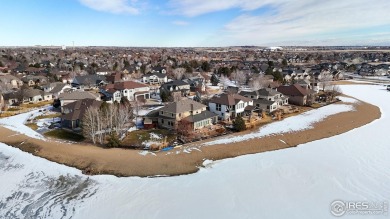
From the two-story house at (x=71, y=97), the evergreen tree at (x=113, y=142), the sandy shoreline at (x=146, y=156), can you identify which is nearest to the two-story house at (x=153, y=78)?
the two-story house at (x=71, y=97)

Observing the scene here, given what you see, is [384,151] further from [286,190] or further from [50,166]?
[50,166]

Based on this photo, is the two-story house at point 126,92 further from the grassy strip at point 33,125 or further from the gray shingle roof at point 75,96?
the grassy strip at point 33,125

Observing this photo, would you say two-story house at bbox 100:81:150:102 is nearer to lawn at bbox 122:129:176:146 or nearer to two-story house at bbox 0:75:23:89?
lawn at bbox 122:129:176:146

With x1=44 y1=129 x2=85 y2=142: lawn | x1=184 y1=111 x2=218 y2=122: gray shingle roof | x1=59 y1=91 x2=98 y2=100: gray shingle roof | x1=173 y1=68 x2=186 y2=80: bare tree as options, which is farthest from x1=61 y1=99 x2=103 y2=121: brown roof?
x1=173 y1=68 x2=186 y2=80: bare tree

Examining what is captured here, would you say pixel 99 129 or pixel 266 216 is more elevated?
pixel 99 129

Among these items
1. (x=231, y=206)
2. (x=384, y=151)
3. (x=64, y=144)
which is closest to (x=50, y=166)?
(x=64, y=144)
